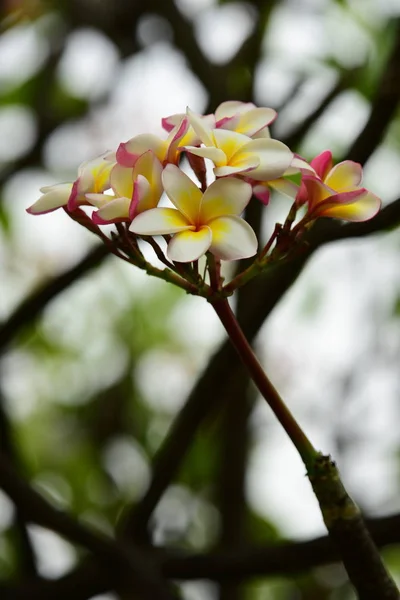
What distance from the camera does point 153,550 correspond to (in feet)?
3.08

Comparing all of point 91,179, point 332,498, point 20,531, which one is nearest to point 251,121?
point 91,179

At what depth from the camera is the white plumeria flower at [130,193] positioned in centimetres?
40

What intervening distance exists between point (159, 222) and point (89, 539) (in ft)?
1.93

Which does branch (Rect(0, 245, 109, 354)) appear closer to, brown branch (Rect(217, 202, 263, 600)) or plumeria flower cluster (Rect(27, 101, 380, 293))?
brown branch (Rect(217, 202, 263, 600))

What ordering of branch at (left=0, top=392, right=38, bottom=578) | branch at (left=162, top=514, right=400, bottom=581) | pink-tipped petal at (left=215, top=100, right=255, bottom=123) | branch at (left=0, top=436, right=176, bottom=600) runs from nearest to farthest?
pink-tipped petal at (left=215, top=100, right=255, bottom=123)
branch at (left=162, top=514, right=400, bottom=581)
branch at (left=0, top=436, right=176, bottom=600)
branch at (left=0, top=392, right=38, bottom=578)

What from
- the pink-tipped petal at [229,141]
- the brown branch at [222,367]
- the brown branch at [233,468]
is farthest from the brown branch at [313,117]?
the pink-tipped petal at [229,141]

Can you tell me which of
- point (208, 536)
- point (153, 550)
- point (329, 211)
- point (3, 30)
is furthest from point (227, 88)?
point (208, 536)

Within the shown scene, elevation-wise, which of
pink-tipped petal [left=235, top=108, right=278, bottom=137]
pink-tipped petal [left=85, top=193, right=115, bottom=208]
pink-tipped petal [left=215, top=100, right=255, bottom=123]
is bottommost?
pink-tipped petal [left=85, top=193, right=115, bottom=208]

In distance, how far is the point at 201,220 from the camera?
1.34 ft

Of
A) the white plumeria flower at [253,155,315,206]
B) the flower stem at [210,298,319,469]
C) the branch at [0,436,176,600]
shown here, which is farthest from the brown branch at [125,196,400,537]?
the flower stem at [210,298,319,469]

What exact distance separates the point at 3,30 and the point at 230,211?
1294 millimetres

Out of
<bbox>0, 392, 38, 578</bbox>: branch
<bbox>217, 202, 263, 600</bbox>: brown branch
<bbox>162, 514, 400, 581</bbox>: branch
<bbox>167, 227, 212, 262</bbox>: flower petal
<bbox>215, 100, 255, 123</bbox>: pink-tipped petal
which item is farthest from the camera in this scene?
<bbox>217, 202, 263, 600</bbox>: brown branch

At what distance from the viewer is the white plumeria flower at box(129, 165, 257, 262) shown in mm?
376

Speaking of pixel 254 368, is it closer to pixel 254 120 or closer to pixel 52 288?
pixel 254 120
